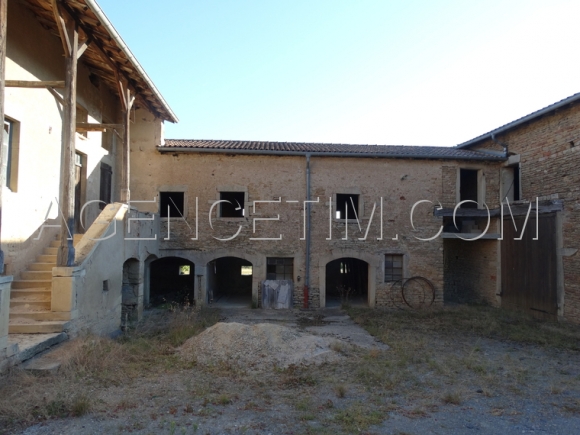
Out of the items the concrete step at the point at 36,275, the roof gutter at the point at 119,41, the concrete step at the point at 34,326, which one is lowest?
the concrete step at the point at 34,326

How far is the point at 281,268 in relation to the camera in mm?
13500

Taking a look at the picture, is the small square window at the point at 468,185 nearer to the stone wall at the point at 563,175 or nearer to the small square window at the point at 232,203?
the stone wall at the point at 563,175

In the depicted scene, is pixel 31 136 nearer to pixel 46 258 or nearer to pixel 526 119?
pixel 46 258

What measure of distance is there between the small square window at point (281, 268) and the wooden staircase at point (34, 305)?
670 cm

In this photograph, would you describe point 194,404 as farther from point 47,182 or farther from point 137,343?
point 47,182

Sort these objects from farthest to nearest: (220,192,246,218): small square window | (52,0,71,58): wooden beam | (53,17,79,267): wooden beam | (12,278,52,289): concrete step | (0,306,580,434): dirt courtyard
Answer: (220,192,246,218): small square window < (12,278,52,289): concrete step < (53,17,79,267): wooden beam < (52,0,71,58): wooden beam < (0,306,580,434): dirt courtyard

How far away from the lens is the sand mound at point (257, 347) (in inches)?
276

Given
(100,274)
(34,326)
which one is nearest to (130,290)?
(100,274)

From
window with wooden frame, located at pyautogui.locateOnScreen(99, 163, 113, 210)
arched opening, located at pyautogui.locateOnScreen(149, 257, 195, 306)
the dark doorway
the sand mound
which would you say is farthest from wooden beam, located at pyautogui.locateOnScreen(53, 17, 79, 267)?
the dark doorway

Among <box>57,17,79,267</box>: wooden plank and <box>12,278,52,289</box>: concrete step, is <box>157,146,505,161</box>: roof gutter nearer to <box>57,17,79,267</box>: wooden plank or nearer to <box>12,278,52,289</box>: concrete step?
<box>57,17,79,267</box>: wooden plank

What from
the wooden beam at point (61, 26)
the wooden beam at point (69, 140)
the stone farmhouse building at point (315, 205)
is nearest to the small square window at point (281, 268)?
the stone farmhouse building at point (315, 205)

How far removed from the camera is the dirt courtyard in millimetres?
4539

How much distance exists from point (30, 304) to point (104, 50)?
5353mm

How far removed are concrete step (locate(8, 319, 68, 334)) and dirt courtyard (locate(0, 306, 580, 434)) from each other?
0.35 meters
